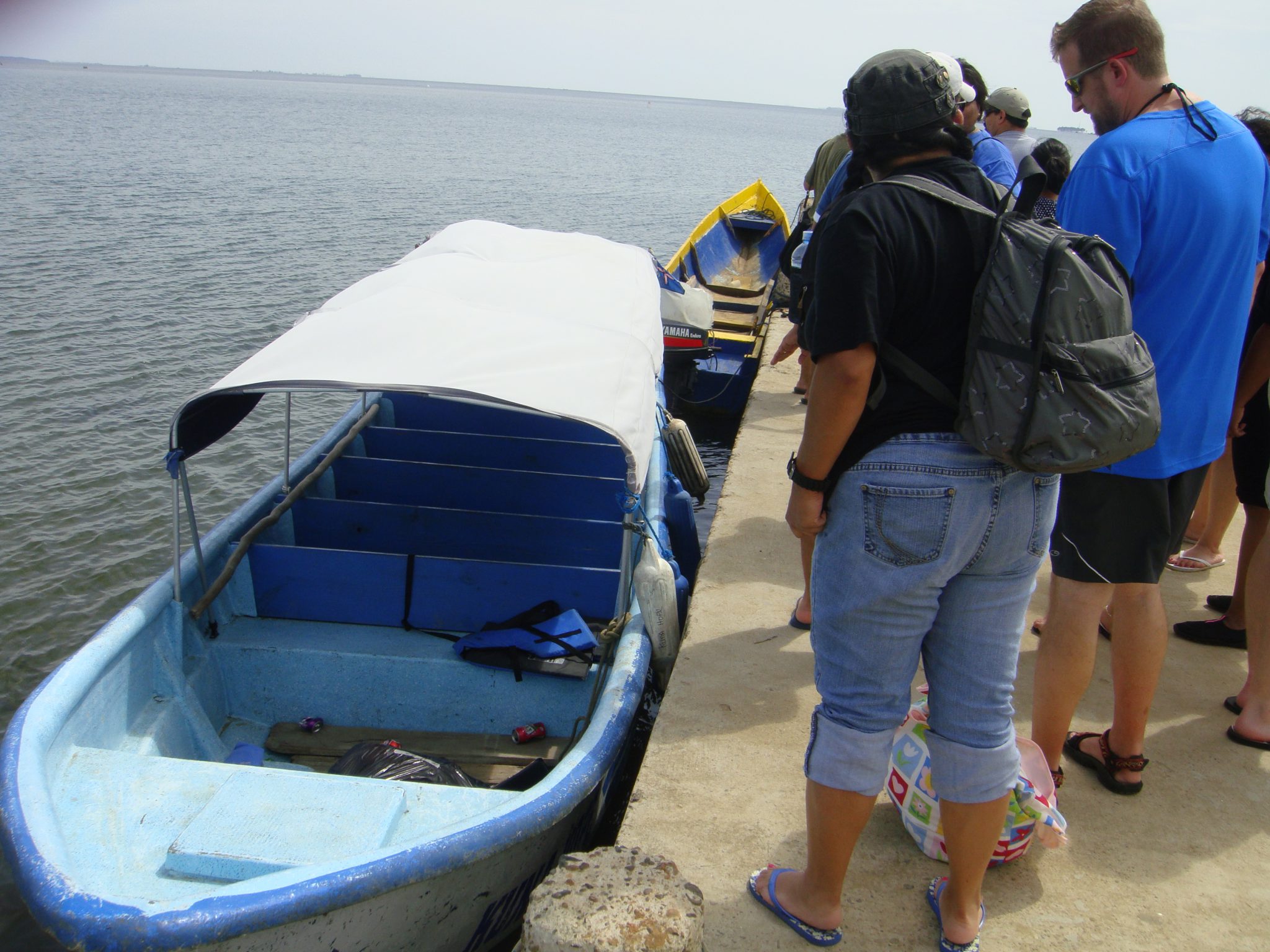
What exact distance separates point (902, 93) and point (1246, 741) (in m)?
2.67

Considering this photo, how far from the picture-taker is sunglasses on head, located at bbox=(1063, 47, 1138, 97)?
2393mm

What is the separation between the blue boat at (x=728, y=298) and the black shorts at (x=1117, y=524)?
271 inches

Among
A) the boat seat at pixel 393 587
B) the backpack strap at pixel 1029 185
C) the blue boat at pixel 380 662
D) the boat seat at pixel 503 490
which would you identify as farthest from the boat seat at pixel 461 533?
the backpack strap at pixel 1029 185

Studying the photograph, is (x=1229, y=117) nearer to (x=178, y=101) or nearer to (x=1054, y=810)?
(x=1054, y=810)

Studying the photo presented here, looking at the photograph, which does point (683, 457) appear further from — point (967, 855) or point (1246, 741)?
point (967, 855)

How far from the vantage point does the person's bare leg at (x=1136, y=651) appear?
8.50ft

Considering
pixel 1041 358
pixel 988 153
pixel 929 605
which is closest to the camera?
pixel 1041 358

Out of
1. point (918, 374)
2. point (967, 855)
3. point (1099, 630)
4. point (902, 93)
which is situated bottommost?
point (1099, 630)

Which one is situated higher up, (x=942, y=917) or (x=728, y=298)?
(x=942, y=917)

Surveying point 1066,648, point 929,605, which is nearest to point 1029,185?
point 929,605

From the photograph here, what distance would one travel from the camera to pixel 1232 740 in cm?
326

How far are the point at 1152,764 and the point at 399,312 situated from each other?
342 centimetres

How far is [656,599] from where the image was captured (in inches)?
157

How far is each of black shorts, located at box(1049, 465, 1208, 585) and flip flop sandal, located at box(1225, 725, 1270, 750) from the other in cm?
114
